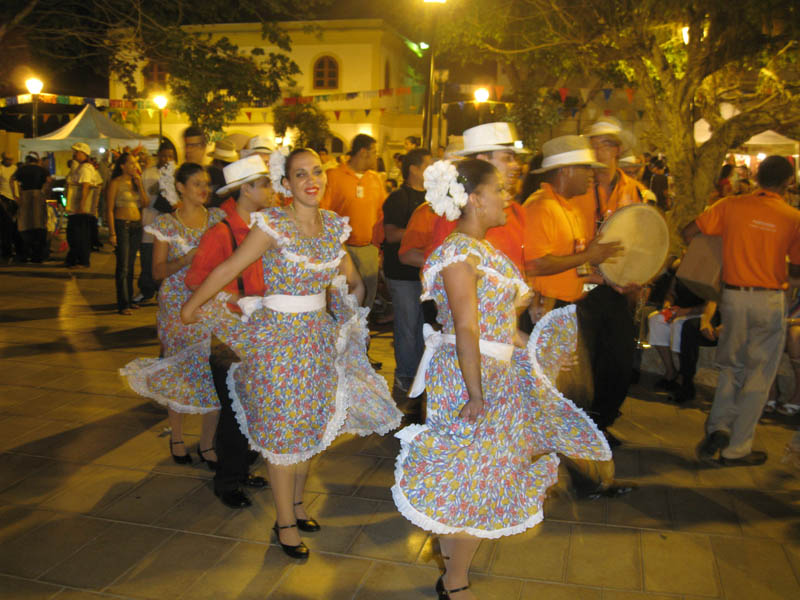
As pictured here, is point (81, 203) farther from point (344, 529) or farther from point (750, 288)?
point (750, 288)

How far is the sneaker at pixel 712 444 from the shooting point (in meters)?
5.13

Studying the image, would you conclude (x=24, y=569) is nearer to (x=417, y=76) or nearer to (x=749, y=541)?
(x=749, y=541)

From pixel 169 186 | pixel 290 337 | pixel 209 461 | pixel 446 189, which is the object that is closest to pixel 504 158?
pixel 446 189

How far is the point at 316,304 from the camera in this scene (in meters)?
3.78

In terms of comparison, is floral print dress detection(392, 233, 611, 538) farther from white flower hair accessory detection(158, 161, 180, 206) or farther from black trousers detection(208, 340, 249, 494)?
white flower hair accessory detection(158, 161, 180, 206)

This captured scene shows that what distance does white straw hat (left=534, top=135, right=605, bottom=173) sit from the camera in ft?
14.9

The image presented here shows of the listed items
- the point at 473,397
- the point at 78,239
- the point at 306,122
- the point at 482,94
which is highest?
the point at 306,122

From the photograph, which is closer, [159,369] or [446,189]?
[446,189]

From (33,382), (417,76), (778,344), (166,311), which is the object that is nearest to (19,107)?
(33,382)

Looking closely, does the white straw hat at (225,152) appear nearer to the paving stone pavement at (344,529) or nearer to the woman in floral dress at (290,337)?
the paving stone pavement at (344,529)

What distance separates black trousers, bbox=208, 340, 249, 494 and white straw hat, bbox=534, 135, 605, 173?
2238 millimetres

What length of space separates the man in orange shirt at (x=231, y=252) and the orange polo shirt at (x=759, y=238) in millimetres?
3050

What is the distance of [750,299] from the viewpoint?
5.03m

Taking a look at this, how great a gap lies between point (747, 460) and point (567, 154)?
98.4 inches
